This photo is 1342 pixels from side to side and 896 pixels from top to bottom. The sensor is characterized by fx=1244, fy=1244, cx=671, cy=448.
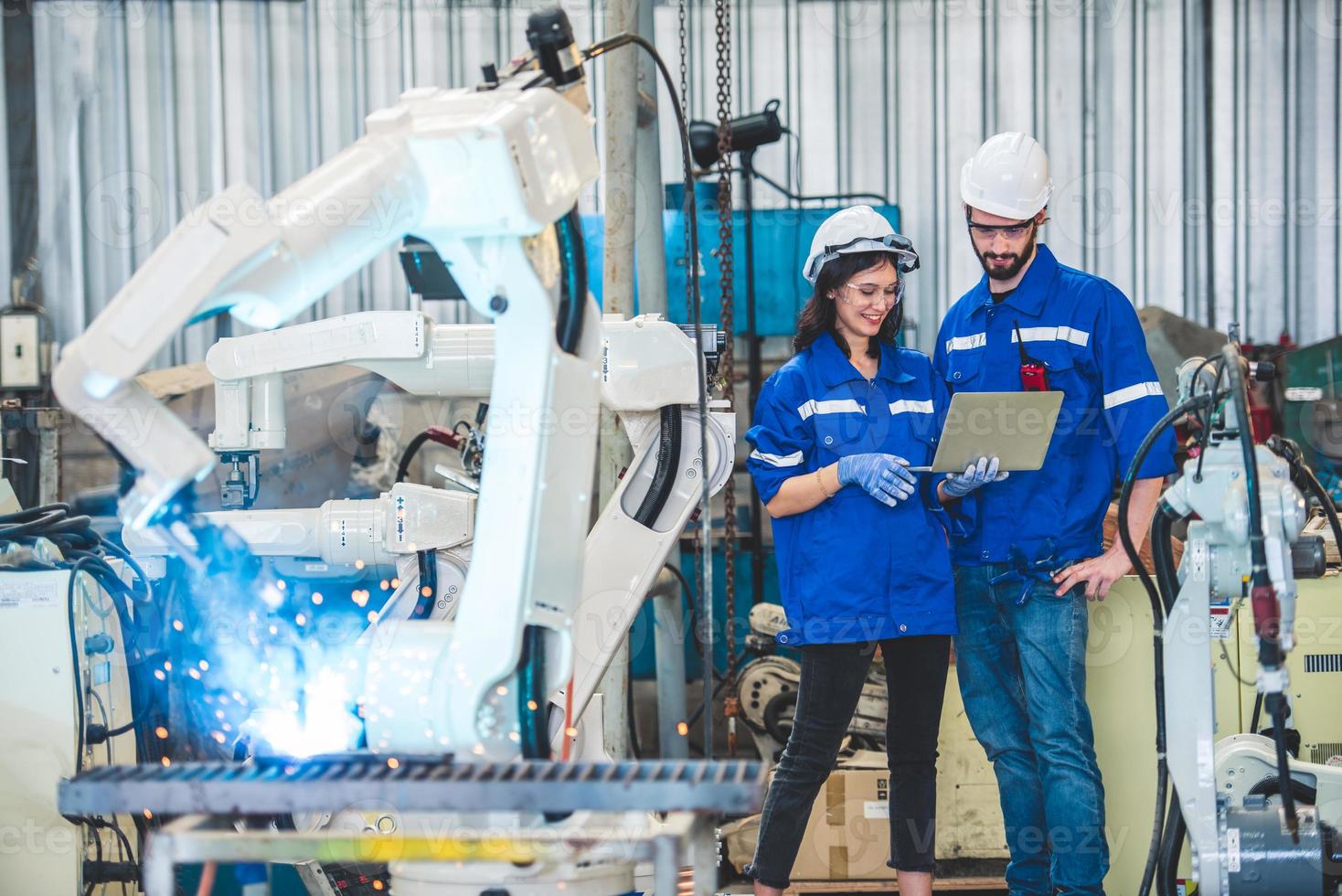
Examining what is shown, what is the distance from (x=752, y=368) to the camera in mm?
5430

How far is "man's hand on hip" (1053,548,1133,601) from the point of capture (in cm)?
265

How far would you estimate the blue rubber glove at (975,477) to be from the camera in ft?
8.34

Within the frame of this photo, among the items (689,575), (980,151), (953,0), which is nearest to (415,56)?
(953,0)

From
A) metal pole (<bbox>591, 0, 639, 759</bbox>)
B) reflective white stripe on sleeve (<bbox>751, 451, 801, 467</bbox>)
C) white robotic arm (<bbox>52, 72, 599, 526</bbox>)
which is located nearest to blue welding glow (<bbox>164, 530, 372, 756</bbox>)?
white robotic arm (<bbox>52, 72, 599, 526</bbox>)

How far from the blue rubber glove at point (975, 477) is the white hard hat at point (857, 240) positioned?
18.9 inches

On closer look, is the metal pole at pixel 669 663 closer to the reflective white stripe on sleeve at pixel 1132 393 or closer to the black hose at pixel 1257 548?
the reflective white stripe on sleeve at pixel 1132 393

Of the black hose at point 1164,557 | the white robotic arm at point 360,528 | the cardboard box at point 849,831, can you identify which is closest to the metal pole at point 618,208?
the cardboard box at point 849,831

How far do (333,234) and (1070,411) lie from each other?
1723mm

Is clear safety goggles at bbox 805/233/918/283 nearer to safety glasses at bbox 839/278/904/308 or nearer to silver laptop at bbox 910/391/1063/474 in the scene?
safety glasses at bbox 839/278/904/308

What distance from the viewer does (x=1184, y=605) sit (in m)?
2.11

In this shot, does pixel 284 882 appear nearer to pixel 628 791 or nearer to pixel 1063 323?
pixel 628 791

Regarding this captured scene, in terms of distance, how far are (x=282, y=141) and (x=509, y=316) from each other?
5.23 m

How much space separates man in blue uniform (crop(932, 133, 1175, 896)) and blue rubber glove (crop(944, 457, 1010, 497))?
6.0 inches

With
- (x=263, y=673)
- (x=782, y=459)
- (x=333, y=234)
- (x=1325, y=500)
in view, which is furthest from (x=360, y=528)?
(x=1325, y=500)
